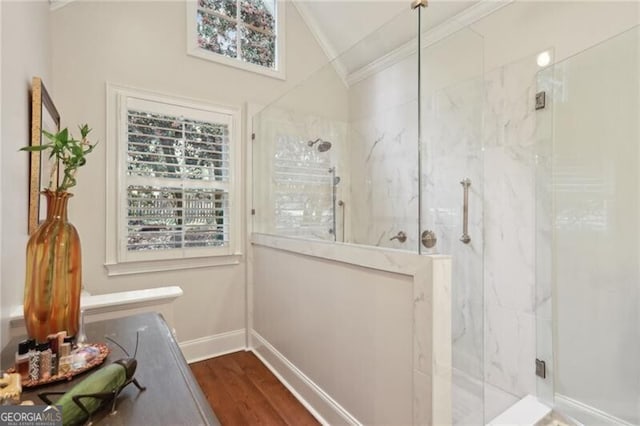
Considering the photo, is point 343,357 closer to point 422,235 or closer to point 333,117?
point 422,235

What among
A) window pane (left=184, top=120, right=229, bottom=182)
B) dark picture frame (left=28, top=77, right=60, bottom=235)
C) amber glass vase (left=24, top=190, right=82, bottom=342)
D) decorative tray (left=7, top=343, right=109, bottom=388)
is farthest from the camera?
window pane (left=184, top=120, right=229, bottom=182)

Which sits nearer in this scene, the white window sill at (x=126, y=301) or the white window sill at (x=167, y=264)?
the white window sill at (x=126, y=301)

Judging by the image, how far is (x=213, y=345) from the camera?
2.79 meters

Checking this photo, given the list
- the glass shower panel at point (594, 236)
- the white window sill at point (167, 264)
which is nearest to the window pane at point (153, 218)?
the white window sill at point (167, 264)

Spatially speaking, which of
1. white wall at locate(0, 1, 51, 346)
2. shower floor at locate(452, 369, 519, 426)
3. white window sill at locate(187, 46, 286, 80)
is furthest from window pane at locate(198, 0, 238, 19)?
shower floor at locate(452, 369, 519, 426)

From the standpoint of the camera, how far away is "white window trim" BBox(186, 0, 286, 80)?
2691 mm

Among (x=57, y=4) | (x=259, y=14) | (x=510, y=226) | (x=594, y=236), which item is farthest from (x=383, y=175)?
(x=57, y=4)

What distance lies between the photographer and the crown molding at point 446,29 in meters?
1.88

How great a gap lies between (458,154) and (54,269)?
89.1 inches

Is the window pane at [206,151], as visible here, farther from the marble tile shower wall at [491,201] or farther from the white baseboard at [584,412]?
the white baseboard at [584,412]

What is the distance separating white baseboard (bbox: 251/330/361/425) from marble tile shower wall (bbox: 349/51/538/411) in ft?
3.11

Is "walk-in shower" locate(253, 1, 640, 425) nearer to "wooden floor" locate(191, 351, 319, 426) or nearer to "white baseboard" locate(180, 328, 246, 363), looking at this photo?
"wooden floor" locate(191, 351, 319, 426)

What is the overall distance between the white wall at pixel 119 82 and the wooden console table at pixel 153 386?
68cm

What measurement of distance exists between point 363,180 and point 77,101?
229 cm
